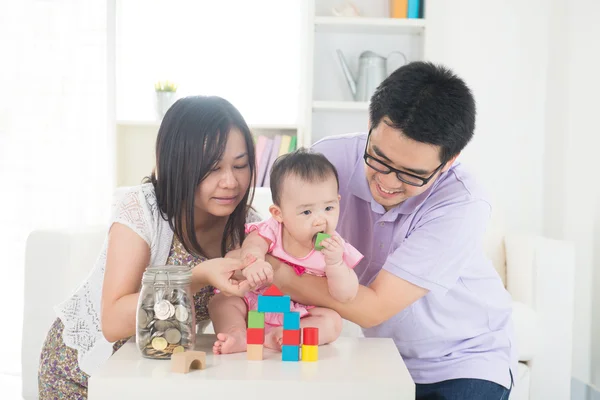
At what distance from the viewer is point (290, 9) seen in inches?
188

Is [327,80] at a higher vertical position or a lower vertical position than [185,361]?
higher

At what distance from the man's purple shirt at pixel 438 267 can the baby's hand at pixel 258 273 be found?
323 millimetres

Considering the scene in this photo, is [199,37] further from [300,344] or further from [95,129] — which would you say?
[300,344]

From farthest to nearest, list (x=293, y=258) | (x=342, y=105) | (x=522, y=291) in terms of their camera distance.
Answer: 1. (x=342, y=105)
2. (x=522, y=291)
3. (x=293, y=258)

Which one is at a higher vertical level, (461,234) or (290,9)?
(290,9)

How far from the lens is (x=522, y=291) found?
3275mm

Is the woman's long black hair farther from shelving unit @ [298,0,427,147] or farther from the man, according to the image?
shelving unit @ [298,0,427,147]

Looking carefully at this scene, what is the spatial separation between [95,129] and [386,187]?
114 inches

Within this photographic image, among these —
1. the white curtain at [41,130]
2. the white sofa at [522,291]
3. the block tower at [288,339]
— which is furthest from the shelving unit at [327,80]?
the block tower at [288,339]

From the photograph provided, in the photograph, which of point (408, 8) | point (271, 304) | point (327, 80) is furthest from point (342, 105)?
point (271, 304)

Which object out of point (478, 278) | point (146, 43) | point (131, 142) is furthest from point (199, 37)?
point (478, 278)

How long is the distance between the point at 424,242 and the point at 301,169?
13.1 inches

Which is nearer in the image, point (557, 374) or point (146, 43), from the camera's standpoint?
point (557, 374)

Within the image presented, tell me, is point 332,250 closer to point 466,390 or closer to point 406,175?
point 406,175
